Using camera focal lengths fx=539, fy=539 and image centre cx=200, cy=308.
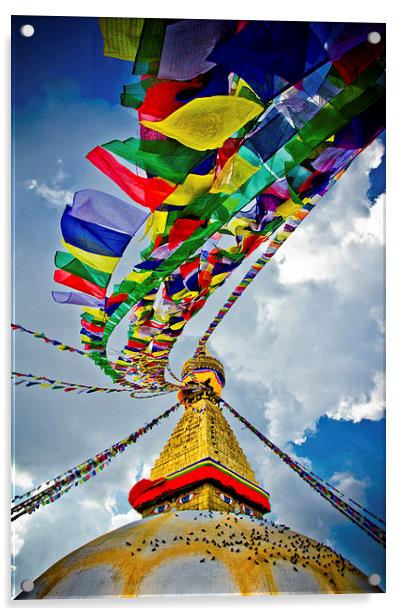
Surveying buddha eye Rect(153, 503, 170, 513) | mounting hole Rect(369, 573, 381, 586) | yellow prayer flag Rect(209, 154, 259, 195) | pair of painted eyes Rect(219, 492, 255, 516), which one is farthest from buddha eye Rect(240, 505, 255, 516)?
yellow prayer flag Rect(209, 154, 259, 195)

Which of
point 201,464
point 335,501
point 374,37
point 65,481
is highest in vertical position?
point 374,37

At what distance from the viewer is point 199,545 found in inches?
112

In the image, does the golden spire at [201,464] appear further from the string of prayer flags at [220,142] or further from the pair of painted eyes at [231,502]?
the string of prayer flags at [220,142]

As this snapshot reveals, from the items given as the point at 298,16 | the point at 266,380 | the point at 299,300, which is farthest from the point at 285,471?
the point at 298,16

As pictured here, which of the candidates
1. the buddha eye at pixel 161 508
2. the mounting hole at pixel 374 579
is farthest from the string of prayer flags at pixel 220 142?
the mounting hole at pixel 374 579

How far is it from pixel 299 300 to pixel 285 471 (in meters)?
0.94

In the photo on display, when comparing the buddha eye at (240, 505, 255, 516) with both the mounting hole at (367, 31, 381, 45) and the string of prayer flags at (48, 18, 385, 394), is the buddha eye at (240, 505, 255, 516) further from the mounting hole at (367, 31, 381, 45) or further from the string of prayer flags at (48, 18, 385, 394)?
the mounting hole at (367, 31, 381, 45)

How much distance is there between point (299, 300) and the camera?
2975 millimetres

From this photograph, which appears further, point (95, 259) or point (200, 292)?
point (200, 292)

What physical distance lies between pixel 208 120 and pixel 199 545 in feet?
7.11

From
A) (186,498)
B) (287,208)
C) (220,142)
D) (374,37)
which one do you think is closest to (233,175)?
(220,142)

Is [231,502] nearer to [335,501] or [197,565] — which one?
[197,565]
